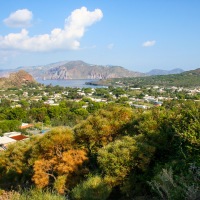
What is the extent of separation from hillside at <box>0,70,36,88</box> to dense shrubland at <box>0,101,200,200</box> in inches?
3965

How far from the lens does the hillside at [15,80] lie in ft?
361

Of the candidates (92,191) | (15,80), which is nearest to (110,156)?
(92,191)

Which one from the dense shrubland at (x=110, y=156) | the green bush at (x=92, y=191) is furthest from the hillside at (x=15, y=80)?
the green bush at (x=92, y=191)

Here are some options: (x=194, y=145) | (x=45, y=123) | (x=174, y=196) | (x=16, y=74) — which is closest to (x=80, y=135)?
(x=194, y=145)

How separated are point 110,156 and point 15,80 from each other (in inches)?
4347

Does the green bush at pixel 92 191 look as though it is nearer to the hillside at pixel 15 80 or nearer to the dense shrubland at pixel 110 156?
the dense shrubland at pixel 110 156

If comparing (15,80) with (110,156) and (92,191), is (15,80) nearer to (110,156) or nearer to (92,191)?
(110,156)

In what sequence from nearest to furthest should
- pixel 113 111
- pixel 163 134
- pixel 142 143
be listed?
pixel 142 143 → pixel 163 134 → pixel 113 111

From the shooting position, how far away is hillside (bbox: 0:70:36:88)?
110062mm

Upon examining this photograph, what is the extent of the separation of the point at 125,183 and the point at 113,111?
15.3 feet

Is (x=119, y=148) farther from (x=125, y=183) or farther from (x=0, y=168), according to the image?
(x=0, y=168)

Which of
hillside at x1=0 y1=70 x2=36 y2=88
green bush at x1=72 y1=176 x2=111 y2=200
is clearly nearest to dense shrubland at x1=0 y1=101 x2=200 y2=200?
green bush at x1=72 y1=176 x2=111 y2=200

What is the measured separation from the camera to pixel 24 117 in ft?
129

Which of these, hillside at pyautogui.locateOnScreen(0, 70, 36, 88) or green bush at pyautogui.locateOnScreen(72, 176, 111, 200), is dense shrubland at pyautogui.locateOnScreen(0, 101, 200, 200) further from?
hillside at pyautogui.locateOnScreen(0, 70, 36, 88)
